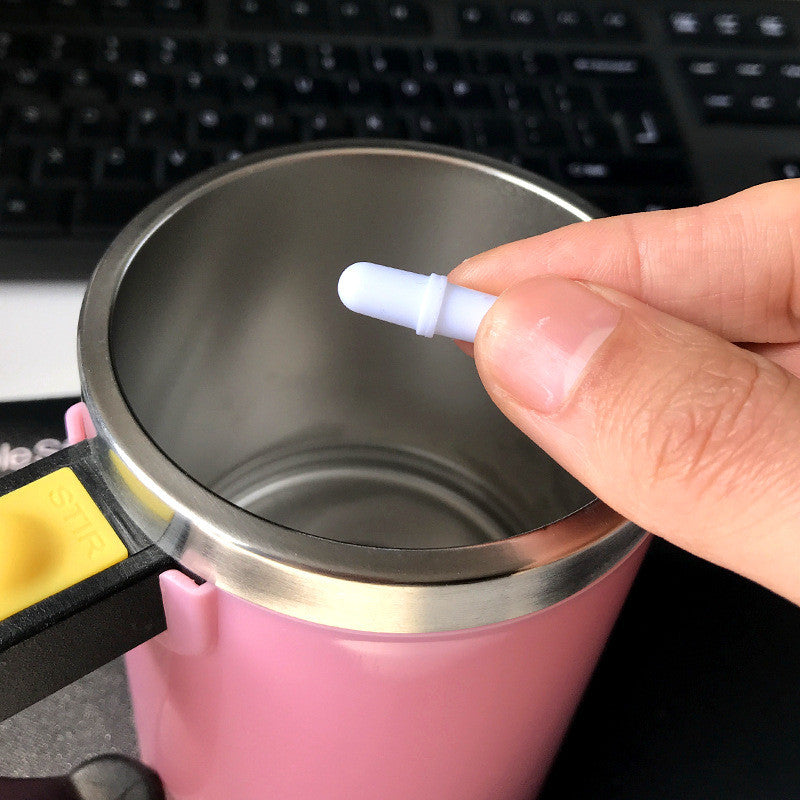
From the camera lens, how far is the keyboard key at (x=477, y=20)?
0.50m

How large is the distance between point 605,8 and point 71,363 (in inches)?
13.8

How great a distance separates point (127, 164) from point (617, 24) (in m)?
0.28

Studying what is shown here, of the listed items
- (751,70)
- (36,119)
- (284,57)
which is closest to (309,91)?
(284,57)

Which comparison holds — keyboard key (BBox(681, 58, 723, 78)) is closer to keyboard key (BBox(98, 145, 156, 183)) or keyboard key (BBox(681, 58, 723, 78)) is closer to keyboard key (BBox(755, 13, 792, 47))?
keyboard key (BBox(755, 13, 792, 47))

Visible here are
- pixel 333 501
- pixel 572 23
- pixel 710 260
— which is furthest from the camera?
pixel 572 23

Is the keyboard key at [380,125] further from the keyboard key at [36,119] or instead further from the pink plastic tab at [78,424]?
the pink plastic tab at [78,424]

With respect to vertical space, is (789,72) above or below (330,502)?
above

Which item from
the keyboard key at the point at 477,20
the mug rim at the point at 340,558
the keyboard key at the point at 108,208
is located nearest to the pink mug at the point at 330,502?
the mug rim at the point at 340,558

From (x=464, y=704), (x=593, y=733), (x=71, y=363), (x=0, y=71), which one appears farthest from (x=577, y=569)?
(x=0, y=71)

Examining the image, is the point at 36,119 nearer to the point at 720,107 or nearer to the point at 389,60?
the point at 389,60

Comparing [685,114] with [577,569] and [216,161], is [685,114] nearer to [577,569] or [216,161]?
[216,161]

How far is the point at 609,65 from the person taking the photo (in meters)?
0.50

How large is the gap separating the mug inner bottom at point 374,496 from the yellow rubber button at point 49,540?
167 mm

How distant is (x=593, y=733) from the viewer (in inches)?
13.3
